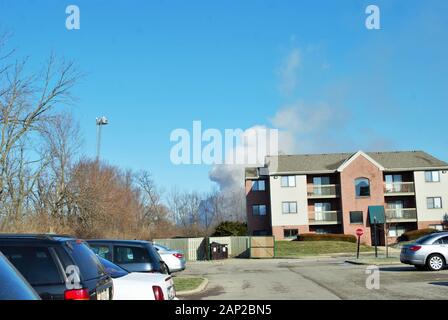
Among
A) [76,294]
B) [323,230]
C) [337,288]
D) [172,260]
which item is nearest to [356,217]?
[323,230]

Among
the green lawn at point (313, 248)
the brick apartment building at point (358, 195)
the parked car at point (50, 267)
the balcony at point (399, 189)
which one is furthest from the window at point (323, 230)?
the parked car at point (50, 267)

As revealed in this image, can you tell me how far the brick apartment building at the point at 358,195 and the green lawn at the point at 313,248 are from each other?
19.4ft

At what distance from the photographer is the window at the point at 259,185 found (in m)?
59.4

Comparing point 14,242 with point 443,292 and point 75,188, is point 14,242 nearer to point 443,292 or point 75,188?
point 443,292

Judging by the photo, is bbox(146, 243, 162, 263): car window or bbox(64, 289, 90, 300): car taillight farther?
bbox(146, 243, 162, 263): car window

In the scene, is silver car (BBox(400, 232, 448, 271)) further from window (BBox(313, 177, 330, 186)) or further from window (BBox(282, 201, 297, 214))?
window (BBox(313, 177, 330, 186))

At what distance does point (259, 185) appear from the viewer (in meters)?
59.5

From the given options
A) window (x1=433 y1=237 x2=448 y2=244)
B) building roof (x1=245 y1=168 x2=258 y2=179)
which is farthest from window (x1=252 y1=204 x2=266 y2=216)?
window (x1=433 y1=237 x2=448 y2=244)

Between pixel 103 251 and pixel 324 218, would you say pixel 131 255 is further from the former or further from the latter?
pixel 324 218

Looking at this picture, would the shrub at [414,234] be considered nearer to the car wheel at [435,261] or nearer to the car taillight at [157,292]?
the car wheel at [435,261]

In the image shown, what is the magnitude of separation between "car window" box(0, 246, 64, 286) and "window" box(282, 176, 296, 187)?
51.4 meters

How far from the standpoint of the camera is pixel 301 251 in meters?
45.8

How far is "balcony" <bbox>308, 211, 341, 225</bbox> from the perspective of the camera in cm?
5588
